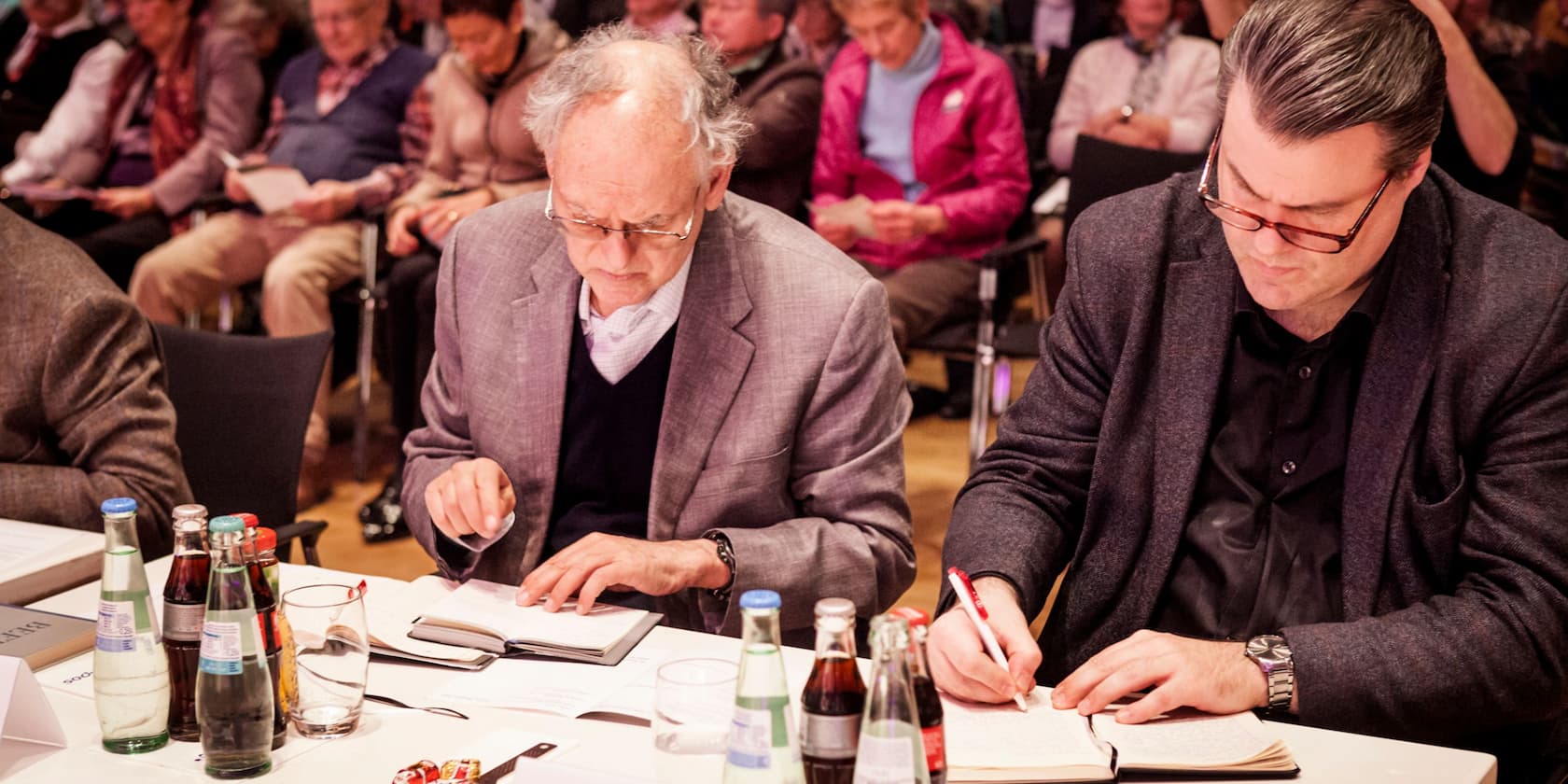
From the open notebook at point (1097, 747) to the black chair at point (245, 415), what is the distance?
1437 millimetres

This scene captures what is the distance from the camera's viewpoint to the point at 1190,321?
1854mm

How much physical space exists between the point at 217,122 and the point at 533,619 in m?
4.14

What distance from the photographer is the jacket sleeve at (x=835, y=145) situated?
179 inches

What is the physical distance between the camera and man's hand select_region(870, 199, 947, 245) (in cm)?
408

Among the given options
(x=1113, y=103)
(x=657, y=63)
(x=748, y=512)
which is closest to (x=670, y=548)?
(x=748, y=512)

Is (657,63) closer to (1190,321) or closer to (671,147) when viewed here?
(671,147)

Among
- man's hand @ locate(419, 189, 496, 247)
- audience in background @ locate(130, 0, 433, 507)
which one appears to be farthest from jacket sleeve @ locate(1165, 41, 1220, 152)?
audience in background @ locate(130, 0, 433, 507)

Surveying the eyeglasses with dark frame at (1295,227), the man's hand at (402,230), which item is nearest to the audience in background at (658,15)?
the man's hand at (402,230)

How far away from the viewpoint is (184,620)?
1.46 meters

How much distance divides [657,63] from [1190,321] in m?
0.77

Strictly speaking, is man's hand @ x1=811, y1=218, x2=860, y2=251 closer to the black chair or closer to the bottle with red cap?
the black chair

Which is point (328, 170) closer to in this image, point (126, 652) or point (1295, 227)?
point (126, 652)

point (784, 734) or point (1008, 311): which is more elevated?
point (784, 734)

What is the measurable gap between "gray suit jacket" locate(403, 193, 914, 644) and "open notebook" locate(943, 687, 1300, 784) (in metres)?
0.52
